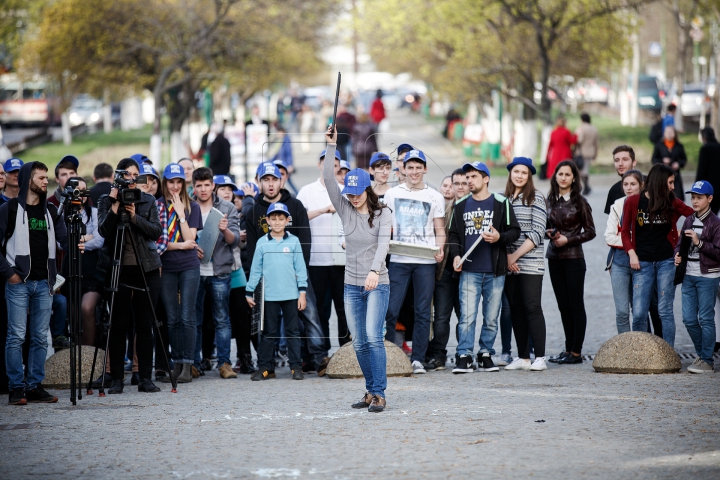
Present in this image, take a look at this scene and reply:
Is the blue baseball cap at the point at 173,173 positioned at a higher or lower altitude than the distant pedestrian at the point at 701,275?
higher

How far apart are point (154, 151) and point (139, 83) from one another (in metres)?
Result: 4.17

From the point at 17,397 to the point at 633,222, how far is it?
596 cm

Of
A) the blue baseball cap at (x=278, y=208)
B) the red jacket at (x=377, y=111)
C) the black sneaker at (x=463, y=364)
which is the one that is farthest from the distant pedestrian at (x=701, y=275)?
the red jacket at (x=377, y=111)

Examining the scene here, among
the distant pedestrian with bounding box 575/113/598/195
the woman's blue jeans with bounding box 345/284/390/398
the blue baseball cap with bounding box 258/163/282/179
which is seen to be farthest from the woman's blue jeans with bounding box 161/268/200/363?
the distant pedestrian with bounding box 575/113/598/195

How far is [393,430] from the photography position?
7.53 meters

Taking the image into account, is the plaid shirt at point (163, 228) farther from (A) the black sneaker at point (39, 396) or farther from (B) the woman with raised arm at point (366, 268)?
(B) the woman with raised arm at point (366, 268)

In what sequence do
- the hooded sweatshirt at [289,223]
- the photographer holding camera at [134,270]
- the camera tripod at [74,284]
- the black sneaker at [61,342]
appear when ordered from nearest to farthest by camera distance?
the camera tripod at [74,284]
the photographer holding camera at [134,270]
the hooded sweatshirt at [289,223]
the black sneaker at [61,342]

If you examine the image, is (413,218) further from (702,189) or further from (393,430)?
(393,430)

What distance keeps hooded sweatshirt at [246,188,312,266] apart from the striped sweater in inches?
81.0

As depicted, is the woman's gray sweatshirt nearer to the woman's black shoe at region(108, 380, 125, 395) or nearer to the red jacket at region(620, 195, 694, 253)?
the woman's black shoe at region(108, 380, 125, 395)

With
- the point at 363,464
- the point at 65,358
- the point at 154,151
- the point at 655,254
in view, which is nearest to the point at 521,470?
the point at 363,464

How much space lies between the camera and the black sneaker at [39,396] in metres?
9.04

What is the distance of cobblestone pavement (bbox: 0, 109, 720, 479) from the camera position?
651 centimetres

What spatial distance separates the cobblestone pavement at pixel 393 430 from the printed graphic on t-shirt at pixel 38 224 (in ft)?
4.97
